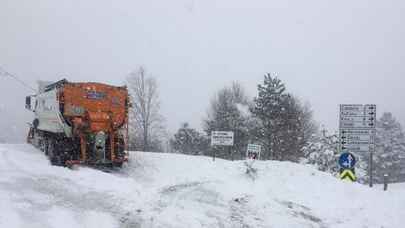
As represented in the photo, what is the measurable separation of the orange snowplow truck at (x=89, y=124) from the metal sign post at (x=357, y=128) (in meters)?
7.79

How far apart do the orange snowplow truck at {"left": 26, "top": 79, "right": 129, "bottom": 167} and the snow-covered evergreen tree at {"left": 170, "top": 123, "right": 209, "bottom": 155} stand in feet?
134

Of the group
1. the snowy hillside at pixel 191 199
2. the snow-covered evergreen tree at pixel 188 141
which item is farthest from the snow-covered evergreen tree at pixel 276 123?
the snowy hillside at pixel 191 199

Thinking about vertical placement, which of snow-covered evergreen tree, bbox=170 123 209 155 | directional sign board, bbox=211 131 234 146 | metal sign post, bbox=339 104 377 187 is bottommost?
snow-covered evergreen tree, bbox=170 123 209 155

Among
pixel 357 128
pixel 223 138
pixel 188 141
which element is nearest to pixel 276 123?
pixel 188 141

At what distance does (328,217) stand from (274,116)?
130 ft

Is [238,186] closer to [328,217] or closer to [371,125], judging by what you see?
[328,217]

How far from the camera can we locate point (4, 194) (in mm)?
11688

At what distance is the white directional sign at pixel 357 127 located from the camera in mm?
16625

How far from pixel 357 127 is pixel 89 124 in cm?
920

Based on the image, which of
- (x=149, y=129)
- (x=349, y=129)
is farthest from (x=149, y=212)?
(x=149, y=129)

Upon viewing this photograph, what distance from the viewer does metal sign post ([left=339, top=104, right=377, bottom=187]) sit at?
16.6 m

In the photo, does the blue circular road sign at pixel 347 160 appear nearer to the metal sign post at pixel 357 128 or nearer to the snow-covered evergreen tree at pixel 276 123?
the metal sign post at pixel 357 128

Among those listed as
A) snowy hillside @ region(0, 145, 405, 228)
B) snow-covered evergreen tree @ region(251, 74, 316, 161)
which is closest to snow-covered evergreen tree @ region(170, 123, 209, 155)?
A: snow-covered evergreen tree @ region(251, 74, 316, 161)

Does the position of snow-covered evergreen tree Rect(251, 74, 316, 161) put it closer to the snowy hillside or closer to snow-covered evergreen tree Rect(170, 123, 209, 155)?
snow-covered evergreen tree Rect(170, 123, 209, 155)
